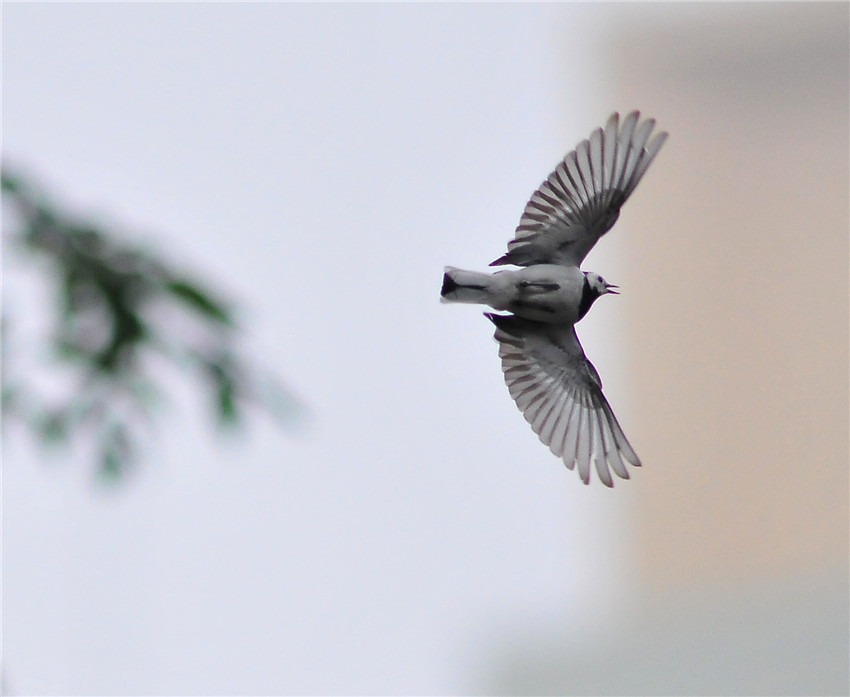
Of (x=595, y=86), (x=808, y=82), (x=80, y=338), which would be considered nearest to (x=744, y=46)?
(x=808, y=82)

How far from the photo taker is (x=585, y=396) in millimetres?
1701

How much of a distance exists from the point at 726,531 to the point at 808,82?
6.89m

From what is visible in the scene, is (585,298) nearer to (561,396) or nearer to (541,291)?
(541,291)

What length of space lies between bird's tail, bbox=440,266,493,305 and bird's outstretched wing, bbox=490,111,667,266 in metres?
0.19

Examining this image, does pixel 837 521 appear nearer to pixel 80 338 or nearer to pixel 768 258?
pixel 768 258

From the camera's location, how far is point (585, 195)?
5.27ft

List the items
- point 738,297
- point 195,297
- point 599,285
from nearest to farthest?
point 599,285
point 195,297
point 738,297

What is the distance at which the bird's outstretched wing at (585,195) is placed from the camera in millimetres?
1513

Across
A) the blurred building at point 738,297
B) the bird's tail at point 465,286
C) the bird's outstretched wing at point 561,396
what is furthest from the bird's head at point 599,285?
the blurred building at point 738,297

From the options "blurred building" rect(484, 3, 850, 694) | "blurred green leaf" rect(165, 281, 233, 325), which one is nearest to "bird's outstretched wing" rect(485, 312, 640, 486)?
"blurred green leaf" rect(165, 281, 233, 325)

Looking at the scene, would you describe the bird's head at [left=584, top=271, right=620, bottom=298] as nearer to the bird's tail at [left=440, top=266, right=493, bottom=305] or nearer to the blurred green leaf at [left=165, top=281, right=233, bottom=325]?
the bird's tail at [left=440, top=266, right=493, bottom=305]

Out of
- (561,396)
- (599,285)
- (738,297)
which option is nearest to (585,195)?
(561,396)

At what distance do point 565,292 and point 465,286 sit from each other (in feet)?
0.36

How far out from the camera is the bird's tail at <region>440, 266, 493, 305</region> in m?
1.25
